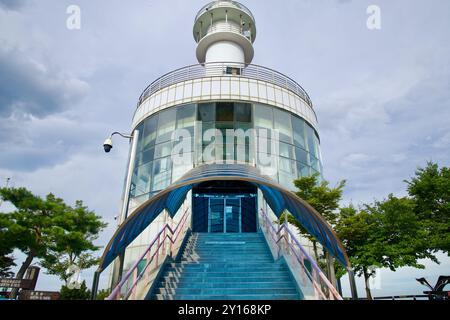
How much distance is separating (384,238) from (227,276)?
466 inches

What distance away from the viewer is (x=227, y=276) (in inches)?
299

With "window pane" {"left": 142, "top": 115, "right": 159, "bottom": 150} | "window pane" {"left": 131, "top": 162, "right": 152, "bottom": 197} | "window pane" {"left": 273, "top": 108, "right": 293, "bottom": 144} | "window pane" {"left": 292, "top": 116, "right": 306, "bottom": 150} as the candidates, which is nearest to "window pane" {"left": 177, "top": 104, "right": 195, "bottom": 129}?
"window pane" {"left": 142, "top": 115, "right": 159, "bottom": 150}

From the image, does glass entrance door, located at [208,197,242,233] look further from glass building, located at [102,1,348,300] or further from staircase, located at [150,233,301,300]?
staircase, located at [150,233,301,300]

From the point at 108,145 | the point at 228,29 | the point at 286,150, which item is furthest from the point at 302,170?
the point at 228,29

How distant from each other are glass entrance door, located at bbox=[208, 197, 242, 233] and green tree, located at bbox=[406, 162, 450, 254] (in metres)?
10.8

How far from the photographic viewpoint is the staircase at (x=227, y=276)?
6.71 metres

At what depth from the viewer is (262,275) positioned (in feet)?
24.7

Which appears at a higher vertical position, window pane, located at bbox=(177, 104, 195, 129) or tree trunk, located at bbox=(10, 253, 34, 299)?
window pane, located at bbox=(177, 104, 195, 129)

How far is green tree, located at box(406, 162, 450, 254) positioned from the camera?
16.8 meters

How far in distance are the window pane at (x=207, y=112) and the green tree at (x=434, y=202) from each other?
14.0 m

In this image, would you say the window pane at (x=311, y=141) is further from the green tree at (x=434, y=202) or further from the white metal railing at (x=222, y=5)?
the white metal railing at (x=222, y=5)


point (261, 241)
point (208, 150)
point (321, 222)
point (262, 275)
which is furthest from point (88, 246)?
point (321, 222)

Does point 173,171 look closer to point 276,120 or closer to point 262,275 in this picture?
point 276,120

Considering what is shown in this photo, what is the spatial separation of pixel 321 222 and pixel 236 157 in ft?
30.3
